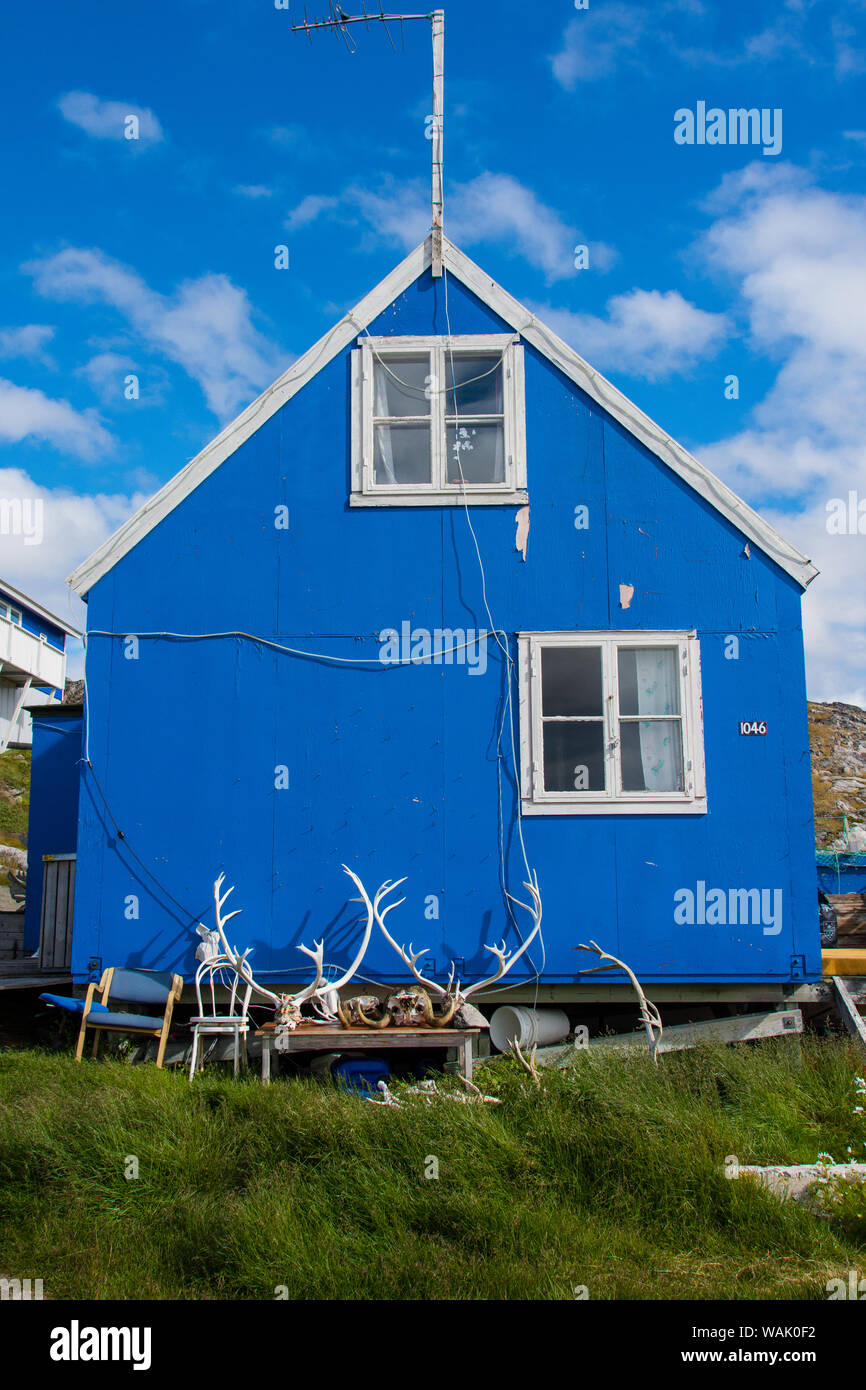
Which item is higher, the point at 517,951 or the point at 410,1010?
the point at 517,951

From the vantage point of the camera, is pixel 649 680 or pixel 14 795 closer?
pixel 649 680

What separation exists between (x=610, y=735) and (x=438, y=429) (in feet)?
11.2

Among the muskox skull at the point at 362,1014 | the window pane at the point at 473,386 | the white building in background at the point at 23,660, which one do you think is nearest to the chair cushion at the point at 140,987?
the muskox skull at the point at 362,1014

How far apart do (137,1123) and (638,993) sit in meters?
4.14

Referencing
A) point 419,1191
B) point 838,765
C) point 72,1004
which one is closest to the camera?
point 419,1191

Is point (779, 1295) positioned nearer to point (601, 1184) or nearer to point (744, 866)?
point (601, 1184)

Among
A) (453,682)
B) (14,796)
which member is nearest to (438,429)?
(453,682)

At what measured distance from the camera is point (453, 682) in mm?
9141

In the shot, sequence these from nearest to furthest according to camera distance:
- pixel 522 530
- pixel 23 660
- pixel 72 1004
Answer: pixel 72 1004
pixel 522 530
pixel 23 660

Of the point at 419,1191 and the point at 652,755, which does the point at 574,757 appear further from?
the point at 419,1191

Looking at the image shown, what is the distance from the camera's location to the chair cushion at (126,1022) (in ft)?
27.1

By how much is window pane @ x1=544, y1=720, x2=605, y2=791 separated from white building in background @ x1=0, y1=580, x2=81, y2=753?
2986 cm

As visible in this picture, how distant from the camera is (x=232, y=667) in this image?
9.24 meters
